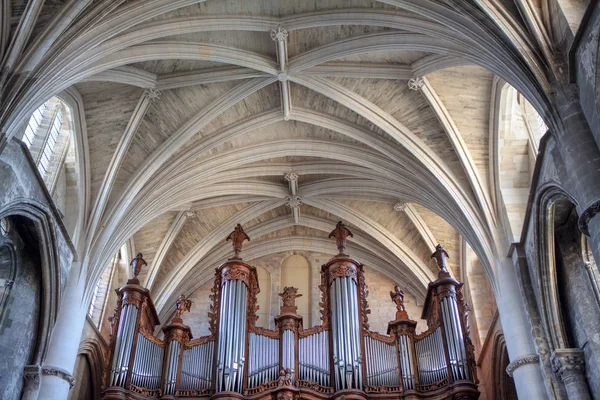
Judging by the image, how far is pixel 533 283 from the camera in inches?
534

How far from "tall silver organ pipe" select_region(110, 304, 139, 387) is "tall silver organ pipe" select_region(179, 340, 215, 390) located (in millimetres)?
1264

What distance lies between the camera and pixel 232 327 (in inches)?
622

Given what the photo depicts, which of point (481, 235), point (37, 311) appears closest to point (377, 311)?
point (481, 235)

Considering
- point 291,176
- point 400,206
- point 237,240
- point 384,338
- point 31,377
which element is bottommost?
point 31,377

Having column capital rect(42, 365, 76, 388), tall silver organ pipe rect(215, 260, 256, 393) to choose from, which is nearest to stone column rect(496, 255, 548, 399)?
tall silver organ pipe rect(215, 260, 256, 393)

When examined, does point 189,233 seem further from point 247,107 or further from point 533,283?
point 533,283

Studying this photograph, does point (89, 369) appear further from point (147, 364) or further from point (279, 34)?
point (279, 34)

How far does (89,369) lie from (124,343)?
3.04 m

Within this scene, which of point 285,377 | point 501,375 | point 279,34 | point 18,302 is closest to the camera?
point 18,302

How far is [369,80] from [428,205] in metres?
3.66

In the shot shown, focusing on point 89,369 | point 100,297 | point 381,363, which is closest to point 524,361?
point 381,363

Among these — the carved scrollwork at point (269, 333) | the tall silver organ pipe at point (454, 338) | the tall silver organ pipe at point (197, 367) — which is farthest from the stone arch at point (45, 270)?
the tall silver organ pipe at point (454, 338)

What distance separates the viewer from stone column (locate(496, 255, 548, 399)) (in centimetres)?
1291

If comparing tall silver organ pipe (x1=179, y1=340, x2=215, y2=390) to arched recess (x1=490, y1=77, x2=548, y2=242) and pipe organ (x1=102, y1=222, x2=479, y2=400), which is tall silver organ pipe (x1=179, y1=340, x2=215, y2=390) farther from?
arched recess (x1=490, y1=77, x2=548, y2=242)
